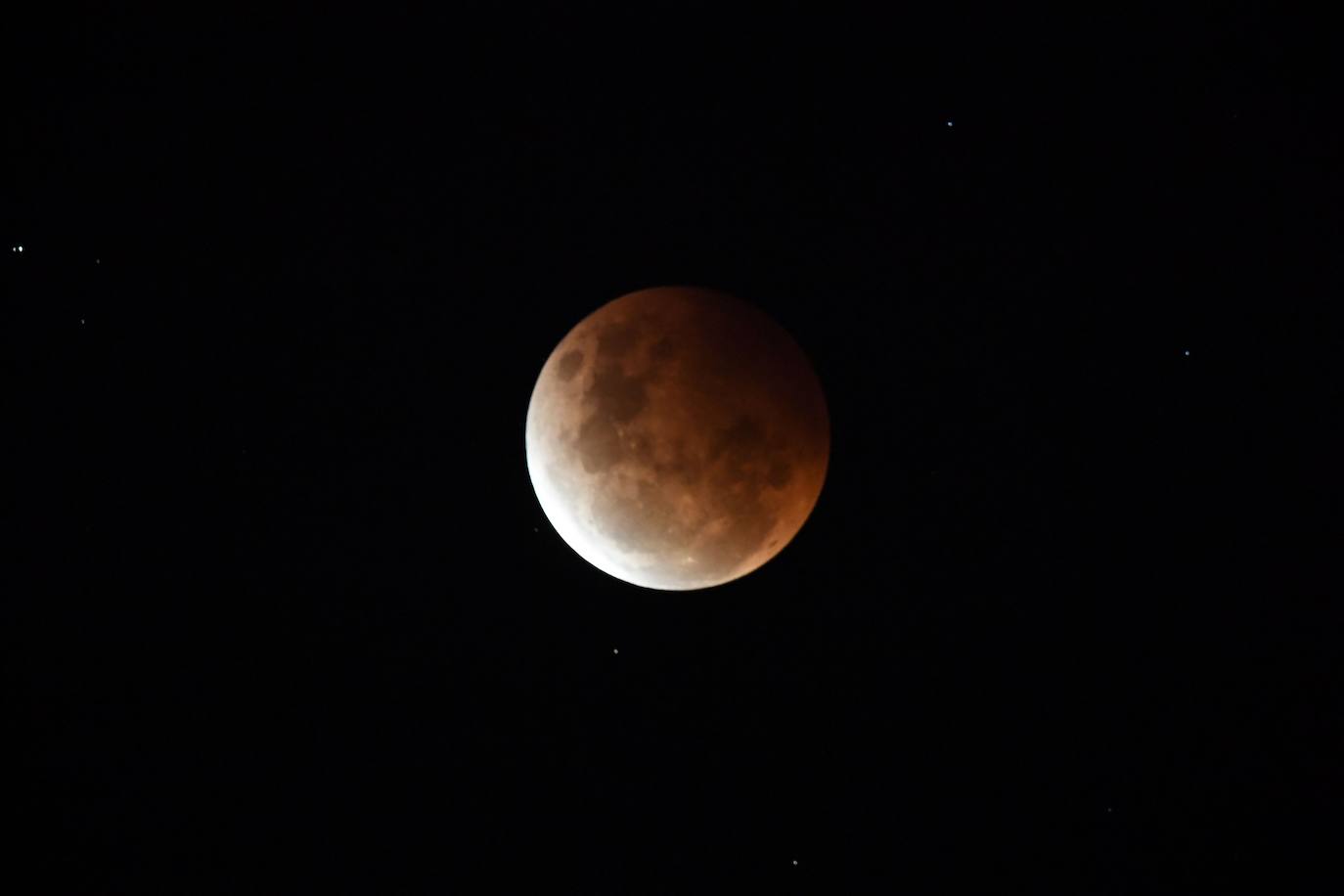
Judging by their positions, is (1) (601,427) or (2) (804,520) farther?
(2) (804,520)

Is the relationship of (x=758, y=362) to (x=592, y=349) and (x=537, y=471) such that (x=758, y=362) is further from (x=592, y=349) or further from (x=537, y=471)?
(x=537, y=471)

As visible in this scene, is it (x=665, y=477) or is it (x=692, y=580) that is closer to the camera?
(x=665, y=477)

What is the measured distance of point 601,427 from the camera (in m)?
5.49

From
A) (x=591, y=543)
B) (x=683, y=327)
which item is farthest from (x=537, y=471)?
(x=683, y=327)

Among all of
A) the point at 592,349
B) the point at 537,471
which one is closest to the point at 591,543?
the point at 537,471

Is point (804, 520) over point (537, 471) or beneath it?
over

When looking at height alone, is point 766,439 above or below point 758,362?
below

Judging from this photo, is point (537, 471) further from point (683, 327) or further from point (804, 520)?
point (804, 520)

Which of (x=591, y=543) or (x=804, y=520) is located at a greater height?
(x=804, y=520)

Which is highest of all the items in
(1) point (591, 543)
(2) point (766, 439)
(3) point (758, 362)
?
(3) point (758, 362)

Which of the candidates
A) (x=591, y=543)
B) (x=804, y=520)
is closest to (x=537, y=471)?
(x=591, y=543)

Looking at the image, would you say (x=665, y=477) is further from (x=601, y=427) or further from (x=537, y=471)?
(x=537, y=471)

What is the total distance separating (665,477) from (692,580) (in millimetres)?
898

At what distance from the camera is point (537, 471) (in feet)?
19.5
